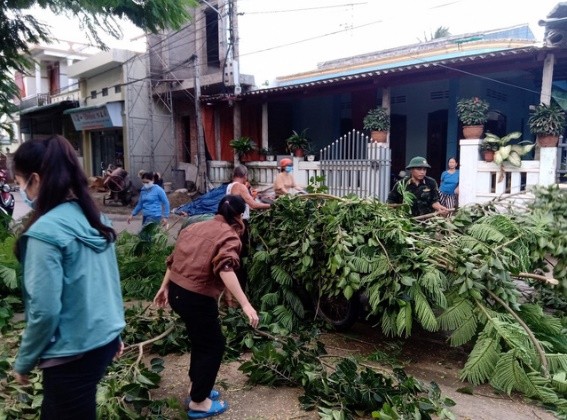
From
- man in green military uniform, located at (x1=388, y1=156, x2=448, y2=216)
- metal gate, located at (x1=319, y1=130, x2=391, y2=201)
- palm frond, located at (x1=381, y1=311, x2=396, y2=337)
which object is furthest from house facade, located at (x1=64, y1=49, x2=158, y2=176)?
palm frond, located at (x1=381, y1=311, x2=396, y2=337)

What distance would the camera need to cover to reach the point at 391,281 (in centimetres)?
341

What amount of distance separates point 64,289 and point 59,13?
16.2 feet

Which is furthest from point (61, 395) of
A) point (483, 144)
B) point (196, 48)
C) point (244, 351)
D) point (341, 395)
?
point (196, 48)

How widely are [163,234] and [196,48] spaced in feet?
37.2

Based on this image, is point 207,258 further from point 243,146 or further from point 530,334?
point 243,146

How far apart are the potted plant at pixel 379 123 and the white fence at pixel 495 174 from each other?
2.07 meters

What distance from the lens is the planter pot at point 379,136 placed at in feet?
32.2

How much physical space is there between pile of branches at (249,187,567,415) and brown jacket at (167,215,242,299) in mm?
1227

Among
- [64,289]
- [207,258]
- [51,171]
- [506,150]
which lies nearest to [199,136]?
[506,150]

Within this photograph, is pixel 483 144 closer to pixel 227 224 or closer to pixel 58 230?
pixel 227 224

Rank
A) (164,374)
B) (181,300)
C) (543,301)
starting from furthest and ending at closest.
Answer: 1. (543,301)
2. (164,374)
3. (181,300)

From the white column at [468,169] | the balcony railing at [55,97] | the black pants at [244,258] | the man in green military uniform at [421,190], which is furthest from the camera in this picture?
the balcony railing at [55,97]

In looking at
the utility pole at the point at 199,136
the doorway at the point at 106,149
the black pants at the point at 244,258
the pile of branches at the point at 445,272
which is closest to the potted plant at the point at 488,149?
the pile of branches at the point at 445,272

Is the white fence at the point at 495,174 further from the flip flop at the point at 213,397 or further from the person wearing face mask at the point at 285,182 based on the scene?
the flip flop at the point at 213,397
